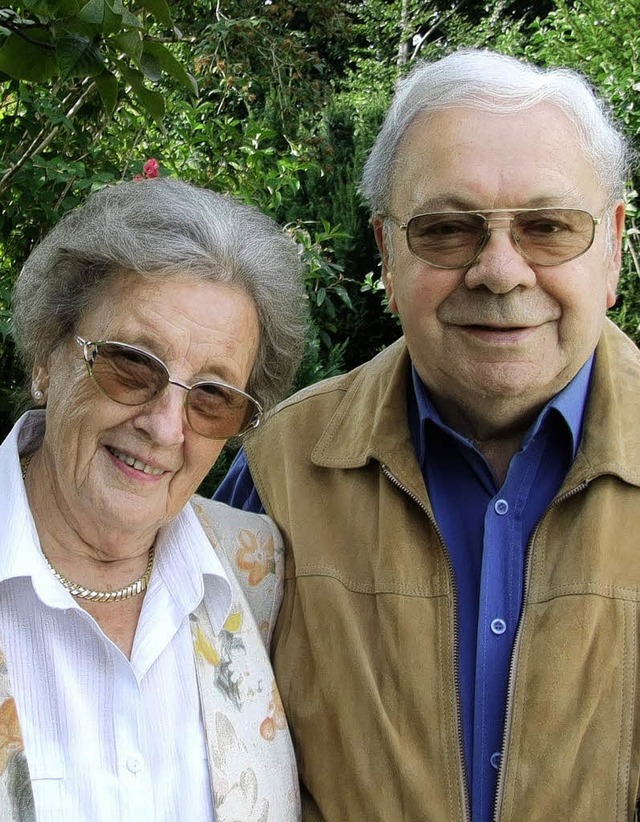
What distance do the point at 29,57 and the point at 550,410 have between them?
1.44m

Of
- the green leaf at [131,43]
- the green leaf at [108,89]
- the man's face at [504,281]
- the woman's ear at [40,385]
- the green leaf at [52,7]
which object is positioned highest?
the green leaf at [52,7]

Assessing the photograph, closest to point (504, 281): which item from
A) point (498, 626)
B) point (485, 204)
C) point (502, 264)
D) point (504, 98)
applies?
point (502, 264)

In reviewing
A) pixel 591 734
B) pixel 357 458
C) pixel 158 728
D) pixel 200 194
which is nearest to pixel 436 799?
pixel 591 734

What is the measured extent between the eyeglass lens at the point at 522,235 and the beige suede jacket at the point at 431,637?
1.03 ft

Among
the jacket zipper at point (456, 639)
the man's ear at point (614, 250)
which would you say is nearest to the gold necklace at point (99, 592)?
the jacket zipper at point (456, 639)

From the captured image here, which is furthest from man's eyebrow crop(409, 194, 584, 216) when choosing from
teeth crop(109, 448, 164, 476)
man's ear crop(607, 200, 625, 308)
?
teeth crop(109, 448, 164, 476)

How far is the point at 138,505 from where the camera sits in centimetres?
201

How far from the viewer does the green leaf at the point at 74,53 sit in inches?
75.5

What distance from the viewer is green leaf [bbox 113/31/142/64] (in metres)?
1.85

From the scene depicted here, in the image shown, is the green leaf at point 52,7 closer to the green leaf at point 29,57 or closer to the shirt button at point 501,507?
the green leaf at point 29,57

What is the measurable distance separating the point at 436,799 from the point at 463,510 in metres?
0.64

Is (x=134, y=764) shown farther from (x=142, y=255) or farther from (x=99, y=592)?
(x=142, y=255)

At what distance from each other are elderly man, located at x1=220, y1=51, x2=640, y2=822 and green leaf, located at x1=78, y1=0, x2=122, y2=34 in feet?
2.58

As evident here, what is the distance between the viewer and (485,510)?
217 centimetres
